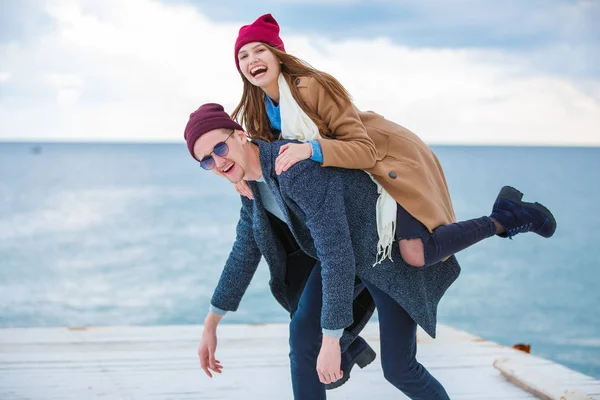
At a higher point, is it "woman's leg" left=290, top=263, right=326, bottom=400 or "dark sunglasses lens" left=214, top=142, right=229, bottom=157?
"dark sunglasses lens" left=214, top=142, right=229, bottom=157

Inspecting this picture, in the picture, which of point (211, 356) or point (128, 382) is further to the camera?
point (128, 382)

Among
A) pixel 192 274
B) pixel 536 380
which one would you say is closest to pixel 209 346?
pixel 536 380

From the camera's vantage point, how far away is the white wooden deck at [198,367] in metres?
2.76

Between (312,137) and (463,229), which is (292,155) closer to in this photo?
(312,137)

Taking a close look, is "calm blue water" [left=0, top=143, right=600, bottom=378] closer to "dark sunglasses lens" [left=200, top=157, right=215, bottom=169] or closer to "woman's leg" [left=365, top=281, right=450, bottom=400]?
"woman's leg" [left=365, top=281, right=450, bottom=400]

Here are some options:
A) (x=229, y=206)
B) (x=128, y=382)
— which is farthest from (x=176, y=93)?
(x=128, y=382)

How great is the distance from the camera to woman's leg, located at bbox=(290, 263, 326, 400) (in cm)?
196

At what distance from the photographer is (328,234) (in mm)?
1726

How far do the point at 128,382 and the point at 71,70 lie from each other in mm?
48615

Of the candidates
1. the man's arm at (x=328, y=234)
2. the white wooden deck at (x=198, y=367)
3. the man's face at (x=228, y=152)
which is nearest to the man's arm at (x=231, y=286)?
the man's face at (x=228, y=152)

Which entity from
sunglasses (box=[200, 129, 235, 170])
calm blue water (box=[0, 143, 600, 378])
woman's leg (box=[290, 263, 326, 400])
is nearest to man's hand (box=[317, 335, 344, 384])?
woman's leg (box=[290, 263, 326, 400])

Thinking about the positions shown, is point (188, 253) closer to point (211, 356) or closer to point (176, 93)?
point (211, 356)

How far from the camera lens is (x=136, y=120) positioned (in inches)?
2088

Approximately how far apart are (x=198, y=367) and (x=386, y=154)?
61.7 inches
